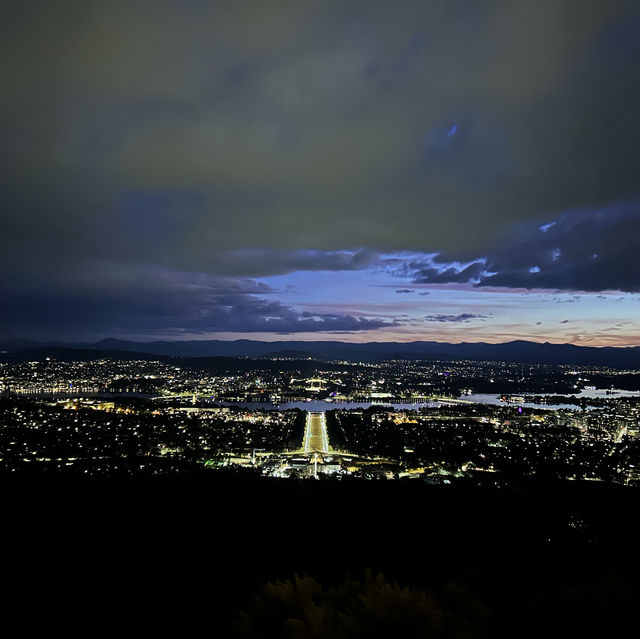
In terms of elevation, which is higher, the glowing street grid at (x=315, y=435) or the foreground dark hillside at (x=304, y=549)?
the foreground dark hillside at (x=304, y=549)

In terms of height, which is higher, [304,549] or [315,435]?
[304,549]

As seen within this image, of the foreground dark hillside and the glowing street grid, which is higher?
the foreground dark hillside

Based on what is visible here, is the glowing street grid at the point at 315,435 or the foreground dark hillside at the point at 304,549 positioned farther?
the glowing street grid at the point at 315,435

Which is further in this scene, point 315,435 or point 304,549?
point 315,435

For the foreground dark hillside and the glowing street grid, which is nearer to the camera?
the foreground dark hillside

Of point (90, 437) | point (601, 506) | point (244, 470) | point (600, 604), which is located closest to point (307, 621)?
point (600, 604)
